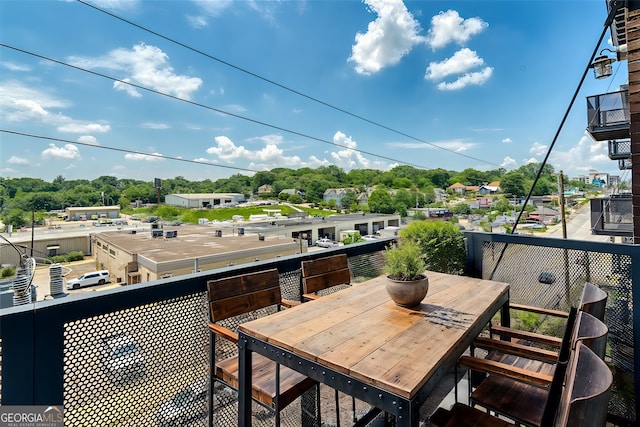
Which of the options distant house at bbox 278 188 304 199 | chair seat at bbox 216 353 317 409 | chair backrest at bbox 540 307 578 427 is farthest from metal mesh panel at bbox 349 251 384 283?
distant house at bbox 278 188 304 199

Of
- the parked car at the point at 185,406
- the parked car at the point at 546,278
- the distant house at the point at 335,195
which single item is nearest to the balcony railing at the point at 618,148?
the parked car at the point at 546,278

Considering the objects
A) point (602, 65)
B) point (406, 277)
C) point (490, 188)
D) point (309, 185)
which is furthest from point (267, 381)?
point (490, 188)

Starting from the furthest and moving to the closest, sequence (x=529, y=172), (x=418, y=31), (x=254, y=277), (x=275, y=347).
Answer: (x=529, y=172) < (x=418, y=31) < (x=254, y=277) < (x=275, y=347)

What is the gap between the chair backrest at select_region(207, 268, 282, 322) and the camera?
5.41ft

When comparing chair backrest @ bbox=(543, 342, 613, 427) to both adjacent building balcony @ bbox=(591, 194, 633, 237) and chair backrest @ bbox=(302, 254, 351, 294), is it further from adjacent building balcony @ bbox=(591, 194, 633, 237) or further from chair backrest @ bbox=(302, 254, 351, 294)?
adjacent building balcony @ bbox=(591, 194, 633, 237)

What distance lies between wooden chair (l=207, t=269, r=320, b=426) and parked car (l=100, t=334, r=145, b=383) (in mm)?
337

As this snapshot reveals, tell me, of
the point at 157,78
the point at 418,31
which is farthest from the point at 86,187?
the point at 418,31

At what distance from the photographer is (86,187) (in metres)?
26.0

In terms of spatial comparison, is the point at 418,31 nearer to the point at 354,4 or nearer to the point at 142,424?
the point at 354,4

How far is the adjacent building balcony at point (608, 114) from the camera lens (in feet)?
21.4

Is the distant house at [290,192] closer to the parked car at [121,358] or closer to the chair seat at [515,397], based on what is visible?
the parked car at [121,358]

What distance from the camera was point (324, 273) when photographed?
2348mm

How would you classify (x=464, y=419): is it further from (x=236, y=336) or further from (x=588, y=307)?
(x=236, y=336)

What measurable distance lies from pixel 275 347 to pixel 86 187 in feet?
104
